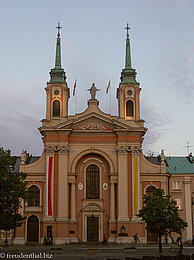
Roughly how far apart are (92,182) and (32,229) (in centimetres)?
946

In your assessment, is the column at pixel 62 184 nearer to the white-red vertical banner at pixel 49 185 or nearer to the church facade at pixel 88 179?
the church facade at pixel 88 179

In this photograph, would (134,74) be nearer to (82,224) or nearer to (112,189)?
(112,189)

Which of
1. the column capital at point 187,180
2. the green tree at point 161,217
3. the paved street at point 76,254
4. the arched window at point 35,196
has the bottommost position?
the paved street at point 76,254

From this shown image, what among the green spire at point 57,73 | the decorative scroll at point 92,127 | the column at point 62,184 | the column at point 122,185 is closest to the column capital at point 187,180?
the column at point 122,185

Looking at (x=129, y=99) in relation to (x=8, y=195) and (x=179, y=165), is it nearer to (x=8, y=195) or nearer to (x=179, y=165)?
(x=179, y=165)

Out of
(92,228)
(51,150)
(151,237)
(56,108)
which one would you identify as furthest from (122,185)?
(56,108)

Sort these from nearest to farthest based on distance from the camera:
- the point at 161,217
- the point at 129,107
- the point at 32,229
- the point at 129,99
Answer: the point at 161,217 < the point at 32,229 < the point at 129,99 < the point at 129,107

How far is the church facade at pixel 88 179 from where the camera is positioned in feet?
170

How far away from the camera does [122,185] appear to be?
5269cm

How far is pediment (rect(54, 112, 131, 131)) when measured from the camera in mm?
54159

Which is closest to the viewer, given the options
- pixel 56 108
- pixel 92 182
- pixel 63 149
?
pixel 63 149

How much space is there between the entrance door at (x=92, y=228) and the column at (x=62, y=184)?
11.3ft

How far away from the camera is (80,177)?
54250mm

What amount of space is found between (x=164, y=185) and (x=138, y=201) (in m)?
4.30
